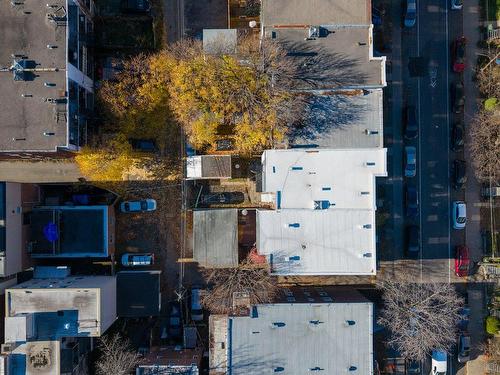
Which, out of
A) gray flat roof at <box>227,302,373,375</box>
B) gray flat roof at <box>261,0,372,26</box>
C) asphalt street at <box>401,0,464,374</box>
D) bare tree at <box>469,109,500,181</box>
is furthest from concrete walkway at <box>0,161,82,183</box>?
bare tree at <box>469,109,500,181</box>

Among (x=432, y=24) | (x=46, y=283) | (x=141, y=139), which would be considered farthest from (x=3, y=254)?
(x=432, y=24)

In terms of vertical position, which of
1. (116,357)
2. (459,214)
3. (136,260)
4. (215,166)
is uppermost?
(215,166)

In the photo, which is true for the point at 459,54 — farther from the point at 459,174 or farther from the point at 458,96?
the point at 459,174

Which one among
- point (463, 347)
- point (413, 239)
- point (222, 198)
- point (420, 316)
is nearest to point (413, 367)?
point (463, 347)

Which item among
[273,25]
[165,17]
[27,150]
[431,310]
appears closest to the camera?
[27,150]

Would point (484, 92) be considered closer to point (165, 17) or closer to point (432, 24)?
point (432, 24)
